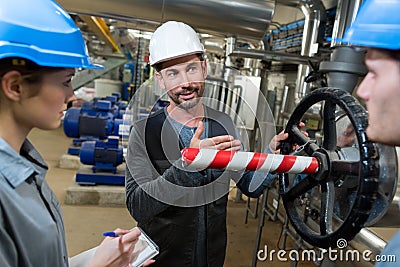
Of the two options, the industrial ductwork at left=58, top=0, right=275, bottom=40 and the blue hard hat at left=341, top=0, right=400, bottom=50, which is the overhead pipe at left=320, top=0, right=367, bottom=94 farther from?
the blue hard hat at left=341, top=0, right=400, bottom=50

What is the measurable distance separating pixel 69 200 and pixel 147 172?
6.75 ft

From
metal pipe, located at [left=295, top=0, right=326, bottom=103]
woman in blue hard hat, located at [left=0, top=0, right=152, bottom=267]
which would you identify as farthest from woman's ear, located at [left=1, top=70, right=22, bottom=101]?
metal pipe, located at [left=295, top=0, right=326, bottom=103]

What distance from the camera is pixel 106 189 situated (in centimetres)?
269

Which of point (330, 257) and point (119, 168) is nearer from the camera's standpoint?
point (330, 257)

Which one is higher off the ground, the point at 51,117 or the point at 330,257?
the point at 51,117

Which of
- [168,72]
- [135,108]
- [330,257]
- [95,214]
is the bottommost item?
[95,214]

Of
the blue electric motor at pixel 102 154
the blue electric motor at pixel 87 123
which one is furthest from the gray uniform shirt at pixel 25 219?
the blue electric motor at pixel 87 123

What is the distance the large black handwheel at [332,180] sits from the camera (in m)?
0.61

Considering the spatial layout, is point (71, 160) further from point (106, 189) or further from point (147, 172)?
point (147, 172)

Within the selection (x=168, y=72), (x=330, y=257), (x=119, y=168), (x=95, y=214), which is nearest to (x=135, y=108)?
(x=168, y=72)

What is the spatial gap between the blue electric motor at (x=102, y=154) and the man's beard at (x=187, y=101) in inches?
81.7

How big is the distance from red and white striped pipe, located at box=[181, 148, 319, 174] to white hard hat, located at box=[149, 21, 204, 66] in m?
0.30

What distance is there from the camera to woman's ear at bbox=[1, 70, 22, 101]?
18.2 inches

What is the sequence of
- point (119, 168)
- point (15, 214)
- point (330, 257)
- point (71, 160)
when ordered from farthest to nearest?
point (71, 160)
point (119, 168)
point (330, 257)
point (15, 214)
